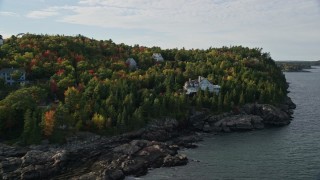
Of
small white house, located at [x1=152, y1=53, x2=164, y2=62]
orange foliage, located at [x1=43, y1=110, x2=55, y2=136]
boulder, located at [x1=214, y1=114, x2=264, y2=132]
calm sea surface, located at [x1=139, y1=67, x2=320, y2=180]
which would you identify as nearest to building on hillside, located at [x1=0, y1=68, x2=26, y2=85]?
orange foliage, located at [x1=43, y1=110, x2=55, y2=136]

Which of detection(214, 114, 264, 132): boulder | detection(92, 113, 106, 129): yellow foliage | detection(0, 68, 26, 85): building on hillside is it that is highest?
detection(0, 68, 26, 85): building on hillside

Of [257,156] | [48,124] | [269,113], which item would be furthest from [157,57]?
[257,156]

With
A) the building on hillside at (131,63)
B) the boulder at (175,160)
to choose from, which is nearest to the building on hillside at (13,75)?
the building on hillside at (131,63)

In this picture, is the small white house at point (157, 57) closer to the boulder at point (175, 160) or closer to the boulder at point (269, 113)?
the boulder at point (269, 113)

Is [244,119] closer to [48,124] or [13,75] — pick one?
[48,124]

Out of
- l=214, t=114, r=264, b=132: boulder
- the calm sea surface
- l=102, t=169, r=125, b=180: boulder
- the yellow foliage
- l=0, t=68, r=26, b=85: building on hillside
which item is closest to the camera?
l=102, t=169, r=125, b=180: boulder

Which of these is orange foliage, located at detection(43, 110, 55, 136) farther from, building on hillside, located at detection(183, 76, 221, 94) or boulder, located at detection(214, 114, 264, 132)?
building on hillside, located at detection(183, 76, 221, 94)

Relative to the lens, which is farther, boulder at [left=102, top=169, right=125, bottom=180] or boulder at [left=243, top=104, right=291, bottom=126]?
boulder at [left=243, top=104, right=291, bottom=126]
